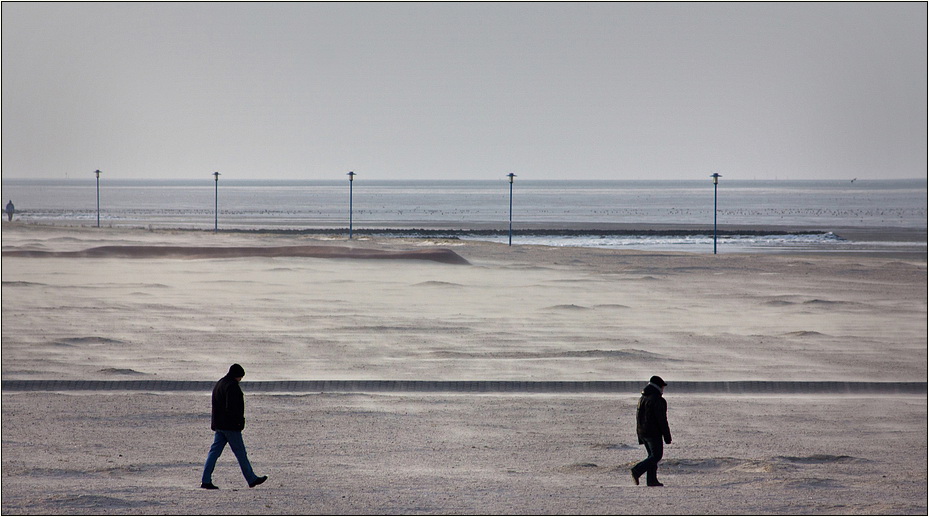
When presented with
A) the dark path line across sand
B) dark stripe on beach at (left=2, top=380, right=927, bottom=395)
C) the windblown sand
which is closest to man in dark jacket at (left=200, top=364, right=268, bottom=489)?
the windblown sand

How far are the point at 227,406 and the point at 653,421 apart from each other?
3685 millimetres

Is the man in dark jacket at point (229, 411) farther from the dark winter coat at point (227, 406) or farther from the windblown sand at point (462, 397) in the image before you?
the windblown sand at point (462, 397)

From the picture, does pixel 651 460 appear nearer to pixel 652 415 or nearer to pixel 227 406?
pixel 652 415

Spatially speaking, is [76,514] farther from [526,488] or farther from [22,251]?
[22,251]

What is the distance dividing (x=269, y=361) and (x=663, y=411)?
9.56 m

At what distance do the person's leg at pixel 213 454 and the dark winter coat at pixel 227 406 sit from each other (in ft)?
0.51

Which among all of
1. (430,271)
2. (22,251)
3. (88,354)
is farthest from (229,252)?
(88,354)

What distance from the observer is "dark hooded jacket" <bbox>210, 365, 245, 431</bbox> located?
939cm

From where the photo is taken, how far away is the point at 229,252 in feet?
139

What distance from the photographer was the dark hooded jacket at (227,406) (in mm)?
9391

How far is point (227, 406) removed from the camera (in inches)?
370

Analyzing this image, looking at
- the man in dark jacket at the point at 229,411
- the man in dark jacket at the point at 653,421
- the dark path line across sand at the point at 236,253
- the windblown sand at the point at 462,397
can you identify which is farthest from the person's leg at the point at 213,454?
the dark path line across sand at the point at 236,253

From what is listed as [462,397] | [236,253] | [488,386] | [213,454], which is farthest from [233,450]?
[236,253]

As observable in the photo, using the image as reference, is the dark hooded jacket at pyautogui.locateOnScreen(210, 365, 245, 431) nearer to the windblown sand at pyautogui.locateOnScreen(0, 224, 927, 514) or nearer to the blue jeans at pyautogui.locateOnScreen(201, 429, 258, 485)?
the blue jeans at pyautogui.locateOnScreen(201, 429, 258, 485)
